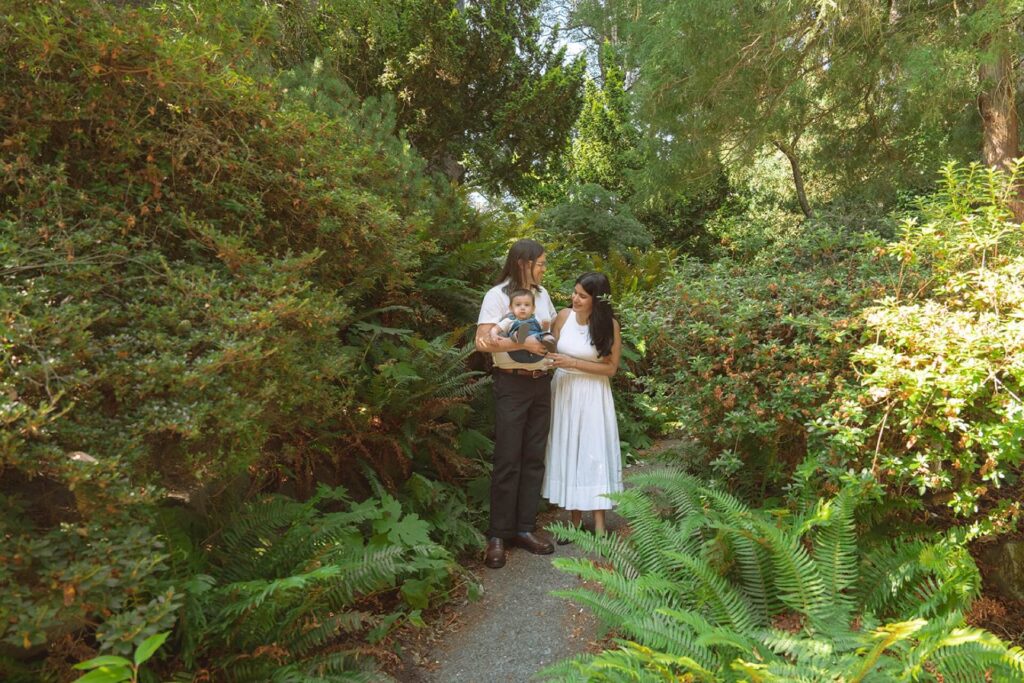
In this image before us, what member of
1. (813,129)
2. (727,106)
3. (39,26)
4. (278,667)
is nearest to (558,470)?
(278,667)

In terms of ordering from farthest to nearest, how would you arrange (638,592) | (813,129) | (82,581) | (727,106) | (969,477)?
(813,129), (727,106), (969,477), (638,592), (82,581)

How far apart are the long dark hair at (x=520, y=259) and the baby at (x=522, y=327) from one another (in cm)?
8

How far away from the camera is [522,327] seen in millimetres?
4078

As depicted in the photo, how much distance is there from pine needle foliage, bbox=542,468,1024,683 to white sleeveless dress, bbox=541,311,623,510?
880 millimetres

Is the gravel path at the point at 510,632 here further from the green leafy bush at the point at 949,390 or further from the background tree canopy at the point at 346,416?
the green leafy bush at the point at 949,390

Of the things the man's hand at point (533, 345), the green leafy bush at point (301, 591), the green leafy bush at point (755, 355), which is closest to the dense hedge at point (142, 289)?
the green leafy bush at point (301, 591)

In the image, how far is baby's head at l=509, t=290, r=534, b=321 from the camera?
4160 mm

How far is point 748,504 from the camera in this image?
399cm

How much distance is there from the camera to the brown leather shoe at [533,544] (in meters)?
4.41

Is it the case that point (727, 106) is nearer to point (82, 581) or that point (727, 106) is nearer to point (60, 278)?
point (60, 278)

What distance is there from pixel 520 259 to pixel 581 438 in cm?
126

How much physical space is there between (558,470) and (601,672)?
1.87 metres

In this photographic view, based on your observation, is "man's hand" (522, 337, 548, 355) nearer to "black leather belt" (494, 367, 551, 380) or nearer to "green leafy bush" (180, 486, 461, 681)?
"black leather belt" (494, 367, 551, 380)

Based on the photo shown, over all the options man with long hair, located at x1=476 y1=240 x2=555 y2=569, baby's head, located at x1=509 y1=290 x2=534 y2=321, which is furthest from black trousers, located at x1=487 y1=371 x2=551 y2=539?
baby's head, located at x1=509 y1=290 x2=534 y2=321
